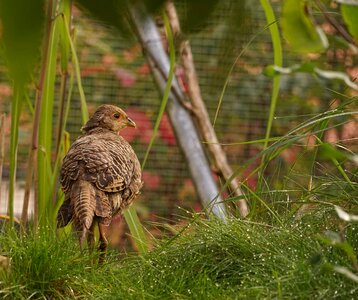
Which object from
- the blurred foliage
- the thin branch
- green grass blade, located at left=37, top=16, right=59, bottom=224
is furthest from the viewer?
green grass blade, located at left=37, top=16, right=59, bottom=224

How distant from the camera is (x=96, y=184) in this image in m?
3.41

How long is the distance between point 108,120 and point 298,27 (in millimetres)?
3439

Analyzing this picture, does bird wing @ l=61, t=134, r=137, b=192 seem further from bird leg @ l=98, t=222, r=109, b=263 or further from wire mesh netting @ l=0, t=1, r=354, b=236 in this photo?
wire mesh netting @ l=0, t=1, r=354, b=236

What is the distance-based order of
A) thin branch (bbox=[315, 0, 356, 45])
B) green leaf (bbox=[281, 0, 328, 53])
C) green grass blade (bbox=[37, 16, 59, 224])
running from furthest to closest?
green grass blade (bbox=[37, 16, 59, 224]), thin branch (bbox=[315, 0, 356, 45]), green leaf (bbox=[281, 0, 328, 53])

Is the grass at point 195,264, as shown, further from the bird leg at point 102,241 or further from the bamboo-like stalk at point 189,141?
the bamboo-like stalk at point 189,141

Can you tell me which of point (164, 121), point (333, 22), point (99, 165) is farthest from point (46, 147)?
point (333, 22)

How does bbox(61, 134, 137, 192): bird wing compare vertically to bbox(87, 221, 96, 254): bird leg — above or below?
above

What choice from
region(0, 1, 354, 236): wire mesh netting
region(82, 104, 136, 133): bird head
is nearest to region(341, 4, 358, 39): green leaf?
region(82, 104, 136, 133): bird head

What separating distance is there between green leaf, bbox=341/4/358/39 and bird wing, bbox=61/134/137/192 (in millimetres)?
2493

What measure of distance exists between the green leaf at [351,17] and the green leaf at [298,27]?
0.53 ft

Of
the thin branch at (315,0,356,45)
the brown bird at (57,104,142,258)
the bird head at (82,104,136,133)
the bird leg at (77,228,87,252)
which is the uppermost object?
the thin branch at (315,0,356,45)

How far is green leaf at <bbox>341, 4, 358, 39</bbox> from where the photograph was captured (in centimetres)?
93

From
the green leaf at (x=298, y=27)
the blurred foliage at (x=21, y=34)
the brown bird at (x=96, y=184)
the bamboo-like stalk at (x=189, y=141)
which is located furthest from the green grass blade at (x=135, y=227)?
the blurred foliage at (x=21, y=34)

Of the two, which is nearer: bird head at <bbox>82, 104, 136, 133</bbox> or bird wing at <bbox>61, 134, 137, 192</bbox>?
bird wing at <bbox>61, 134, 137, 192</bbox>
